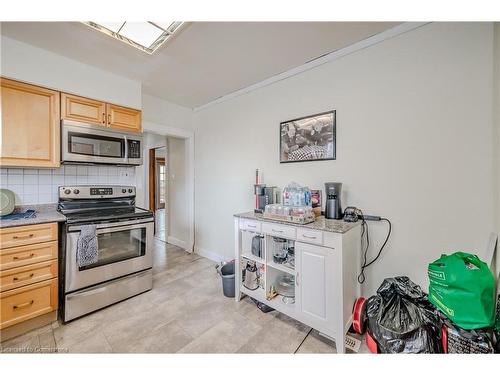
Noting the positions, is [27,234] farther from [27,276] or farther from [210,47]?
[210,47]

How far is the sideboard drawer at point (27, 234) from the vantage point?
1540 millimetres

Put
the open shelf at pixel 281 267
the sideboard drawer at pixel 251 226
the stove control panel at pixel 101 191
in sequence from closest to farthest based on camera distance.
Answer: the open shelf at pixel 281 267
the sideboard drawer at pixel 251 226
the stove control panel at pixel 101 191

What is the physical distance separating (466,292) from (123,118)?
3.24m

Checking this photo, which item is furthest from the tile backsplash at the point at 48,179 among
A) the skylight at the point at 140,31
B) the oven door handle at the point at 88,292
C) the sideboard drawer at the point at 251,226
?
the sideboard drawer at the point at 251,226

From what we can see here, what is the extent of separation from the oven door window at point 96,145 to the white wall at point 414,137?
194 centimetres

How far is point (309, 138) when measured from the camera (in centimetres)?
211

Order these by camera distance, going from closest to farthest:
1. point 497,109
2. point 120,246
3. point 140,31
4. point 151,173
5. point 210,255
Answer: point 497,109, point 140,31, point 120,246, point 210,255, point 151,173

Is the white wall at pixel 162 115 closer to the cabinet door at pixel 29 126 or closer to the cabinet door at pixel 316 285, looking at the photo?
the cabinet door at pixel 29 126

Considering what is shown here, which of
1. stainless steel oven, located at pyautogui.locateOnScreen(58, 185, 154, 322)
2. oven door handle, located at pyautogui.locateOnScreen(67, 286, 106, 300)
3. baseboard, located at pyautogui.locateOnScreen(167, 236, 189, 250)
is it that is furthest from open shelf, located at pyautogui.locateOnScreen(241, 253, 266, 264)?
baseboard, located at pyautogui.locateOnScreen(167, 236, 189, 250)

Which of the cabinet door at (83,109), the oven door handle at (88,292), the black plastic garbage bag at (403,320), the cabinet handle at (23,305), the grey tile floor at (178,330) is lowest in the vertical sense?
the grey tile floor at (178,330)

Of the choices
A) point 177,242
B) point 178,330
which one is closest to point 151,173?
point 177,242

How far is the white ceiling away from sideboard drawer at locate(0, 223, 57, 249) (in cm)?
162

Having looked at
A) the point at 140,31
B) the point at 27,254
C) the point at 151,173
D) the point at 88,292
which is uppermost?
the point at 140,31
